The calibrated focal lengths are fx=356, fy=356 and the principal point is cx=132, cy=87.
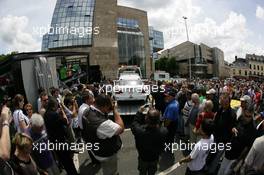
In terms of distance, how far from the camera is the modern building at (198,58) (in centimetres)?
13088

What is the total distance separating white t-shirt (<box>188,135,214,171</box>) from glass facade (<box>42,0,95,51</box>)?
207ft

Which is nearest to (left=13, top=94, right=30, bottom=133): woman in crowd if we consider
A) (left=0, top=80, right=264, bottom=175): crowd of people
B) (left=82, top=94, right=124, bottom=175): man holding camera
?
(left=0, top=80, right=264, bottom=175): crowd of people

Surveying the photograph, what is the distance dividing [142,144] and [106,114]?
2.37ft

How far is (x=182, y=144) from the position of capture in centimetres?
1007

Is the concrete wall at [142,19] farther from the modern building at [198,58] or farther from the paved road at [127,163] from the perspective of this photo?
the paved road at [127,163]

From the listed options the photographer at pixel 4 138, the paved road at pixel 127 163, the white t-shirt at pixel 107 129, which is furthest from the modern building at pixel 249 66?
the photographer at pixel 4 138

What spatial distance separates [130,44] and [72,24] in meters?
13.8

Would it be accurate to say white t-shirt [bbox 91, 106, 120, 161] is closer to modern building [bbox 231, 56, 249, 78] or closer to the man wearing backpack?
the man wearing backpack

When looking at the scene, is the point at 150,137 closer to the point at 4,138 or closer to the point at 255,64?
the point at 4,138

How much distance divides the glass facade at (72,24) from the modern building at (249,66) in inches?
4363

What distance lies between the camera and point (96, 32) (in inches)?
2640

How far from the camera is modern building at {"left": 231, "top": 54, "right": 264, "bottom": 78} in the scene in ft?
548

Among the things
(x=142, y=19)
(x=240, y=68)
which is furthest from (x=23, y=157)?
(x=240, y=68)

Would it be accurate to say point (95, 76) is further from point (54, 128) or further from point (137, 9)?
point (137, 9)
